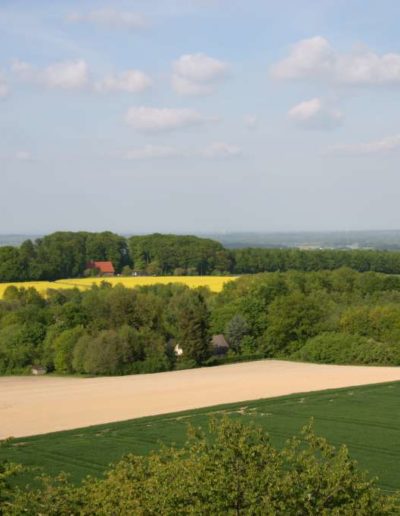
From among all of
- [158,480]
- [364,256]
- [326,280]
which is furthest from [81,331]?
[364,256]

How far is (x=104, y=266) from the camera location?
117 meters

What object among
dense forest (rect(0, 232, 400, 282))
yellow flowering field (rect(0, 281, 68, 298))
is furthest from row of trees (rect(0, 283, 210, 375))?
dense forest (rect(0, 232, 400, 282))

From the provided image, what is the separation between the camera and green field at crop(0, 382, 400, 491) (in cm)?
2911

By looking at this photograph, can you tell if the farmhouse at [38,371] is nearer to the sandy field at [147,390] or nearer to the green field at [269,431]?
the sandy field at [147,390]

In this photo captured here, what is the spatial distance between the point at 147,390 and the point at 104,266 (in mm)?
68211

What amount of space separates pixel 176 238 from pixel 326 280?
37.2m

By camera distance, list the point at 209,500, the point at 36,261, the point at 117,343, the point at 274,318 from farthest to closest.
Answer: the point at 36,261
the point at 274,318
the point at 117,343
the point at 209,500

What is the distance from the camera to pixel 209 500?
14.6 m

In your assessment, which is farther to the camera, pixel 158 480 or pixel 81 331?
pixel 81 331

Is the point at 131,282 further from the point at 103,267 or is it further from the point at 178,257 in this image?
the point at 178,257

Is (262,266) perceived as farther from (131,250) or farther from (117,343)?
(117,343)

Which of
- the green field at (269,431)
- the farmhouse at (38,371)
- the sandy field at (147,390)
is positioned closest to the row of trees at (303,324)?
the sandy field at (147,390)

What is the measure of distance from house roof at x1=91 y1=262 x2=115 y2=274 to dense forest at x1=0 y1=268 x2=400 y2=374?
35607 mm

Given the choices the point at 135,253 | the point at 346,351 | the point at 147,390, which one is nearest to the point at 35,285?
the point at 135,253
